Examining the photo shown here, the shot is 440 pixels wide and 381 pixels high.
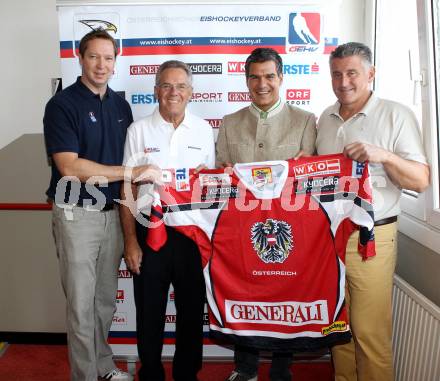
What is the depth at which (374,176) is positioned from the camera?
1.97m

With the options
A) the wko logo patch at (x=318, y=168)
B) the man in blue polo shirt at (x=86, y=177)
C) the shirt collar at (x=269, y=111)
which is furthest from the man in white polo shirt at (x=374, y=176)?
the man in blue polo shirt at (x=86, y=177)

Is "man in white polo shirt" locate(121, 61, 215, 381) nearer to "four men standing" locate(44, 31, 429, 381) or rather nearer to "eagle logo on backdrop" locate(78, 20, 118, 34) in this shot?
"four men standing" locate(44, 31, 429, 381)

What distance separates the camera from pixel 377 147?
179 centimetres

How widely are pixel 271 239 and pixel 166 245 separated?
51 centimetres

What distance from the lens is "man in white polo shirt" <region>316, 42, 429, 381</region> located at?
1890 mm

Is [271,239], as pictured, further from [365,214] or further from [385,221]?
[385,221]

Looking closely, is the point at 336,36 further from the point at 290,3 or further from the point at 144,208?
the point at 144,208

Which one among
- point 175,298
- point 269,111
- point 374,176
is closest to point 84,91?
point 269,111

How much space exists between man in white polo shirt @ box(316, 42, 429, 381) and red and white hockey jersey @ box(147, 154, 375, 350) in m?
0.12

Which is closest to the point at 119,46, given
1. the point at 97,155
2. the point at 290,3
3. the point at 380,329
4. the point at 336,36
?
the point at 97,155

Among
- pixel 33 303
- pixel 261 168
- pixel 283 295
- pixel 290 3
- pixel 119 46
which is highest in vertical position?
pixel 290 3

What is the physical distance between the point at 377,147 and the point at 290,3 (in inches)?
→ 53.6

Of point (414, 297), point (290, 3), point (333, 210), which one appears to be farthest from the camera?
point (290, 3)

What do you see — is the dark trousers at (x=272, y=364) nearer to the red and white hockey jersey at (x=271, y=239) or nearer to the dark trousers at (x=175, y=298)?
the dark trousers at (x=175, y=298)
